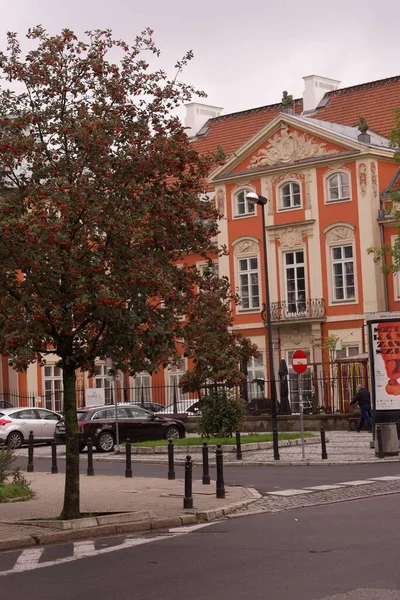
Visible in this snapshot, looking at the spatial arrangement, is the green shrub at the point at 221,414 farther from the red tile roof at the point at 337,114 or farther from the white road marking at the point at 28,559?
the red tile roof at the point at 337,114

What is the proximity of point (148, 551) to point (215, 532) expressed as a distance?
74.0 inches

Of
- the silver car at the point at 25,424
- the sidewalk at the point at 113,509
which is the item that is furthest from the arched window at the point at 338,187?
the sidewalk at the point at 113,509

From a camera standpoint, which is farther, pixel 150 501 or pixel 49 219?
pixel 150 501

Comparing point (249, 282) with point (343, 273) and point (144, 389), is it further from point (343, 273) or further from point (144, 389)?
point (144, 389)

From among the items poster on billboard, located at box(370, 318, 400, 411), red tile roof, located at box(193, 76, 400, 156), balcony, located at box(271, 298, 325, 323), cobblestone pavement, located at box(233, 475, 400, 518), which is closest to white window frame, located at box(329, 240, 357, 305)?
balcony, located at box(271, 298, 325, 323)

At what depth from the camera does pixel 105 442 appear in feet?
116

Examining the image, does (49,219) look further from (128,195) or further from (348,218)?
(348,218)

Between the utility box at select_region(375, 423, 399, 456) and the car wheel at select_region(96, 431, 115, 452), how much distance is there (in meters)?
10.4

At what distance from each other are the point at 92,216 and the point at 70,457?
3.40 metres

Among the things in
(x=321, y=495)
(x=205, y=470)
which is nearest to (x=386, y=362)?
(x=205, y=470)

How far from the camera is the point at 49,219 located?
14766 millimetres

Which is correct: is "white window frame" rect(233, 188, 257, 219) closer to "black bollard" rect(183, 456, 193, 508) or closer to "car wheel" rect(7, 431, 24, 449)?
"car wheel" rect(7, 431, 24, 449)

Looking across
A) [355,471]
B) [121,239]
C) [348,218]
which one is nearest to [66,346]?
[121,239]

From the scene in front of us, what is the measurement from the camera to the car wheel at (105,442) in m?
35.3
